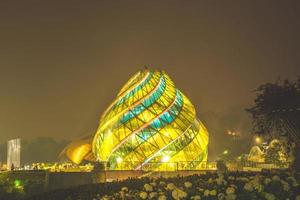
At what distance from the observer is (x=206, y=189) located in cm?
1371

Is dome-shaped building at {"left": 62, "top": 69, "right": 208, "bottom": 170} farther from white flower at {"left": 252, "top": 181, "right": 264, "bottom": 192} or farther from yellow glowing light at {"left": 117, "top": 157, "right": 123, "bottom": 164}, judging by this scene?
white flower at {"left": 252, "top": 181, "right": 264, "bottom": 192}

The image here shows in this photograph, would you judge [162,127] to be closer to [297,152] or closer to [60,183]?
[60,183]

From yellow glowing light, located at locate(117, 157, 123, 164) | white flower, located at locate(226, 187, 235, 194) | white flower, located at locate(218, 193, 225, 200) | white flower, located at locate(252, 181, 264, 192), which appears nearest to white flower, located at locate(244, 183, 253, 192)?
white flower, located at locate(252, 181, 264, 192)

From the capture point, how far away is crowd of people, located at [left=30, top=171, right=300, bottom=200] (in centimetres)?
1323

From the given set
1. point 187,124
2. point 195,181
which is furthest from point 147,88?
point 195,181

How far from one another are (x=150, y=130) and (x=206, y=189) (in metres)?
25.4

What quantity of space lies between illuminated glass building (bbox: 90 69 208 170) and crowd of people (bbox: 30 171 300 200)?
68.6 feet

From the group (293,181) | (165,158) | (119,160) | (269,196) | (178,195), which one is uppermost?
(119,160)

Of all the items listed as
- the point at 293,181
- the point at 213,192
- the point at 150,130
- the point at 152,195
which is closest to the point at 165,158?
the point at 150,130

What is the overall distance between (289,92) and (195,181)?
11148mm

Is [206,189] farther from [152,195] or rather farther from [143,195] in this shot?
[143,195]

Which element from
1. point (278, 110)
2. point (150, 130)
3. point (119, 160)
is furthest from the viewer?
point (119, 160)

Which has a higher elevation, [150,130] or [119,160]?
[150,130]

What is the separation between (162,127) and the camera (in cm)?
3906
